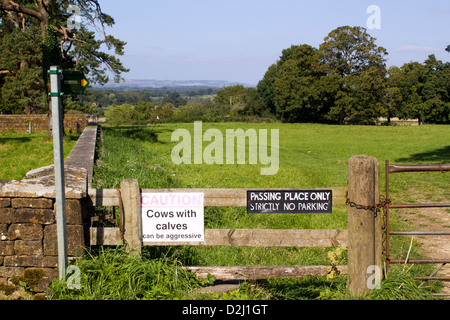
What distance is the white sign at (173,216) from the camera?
Result: 14.4ft

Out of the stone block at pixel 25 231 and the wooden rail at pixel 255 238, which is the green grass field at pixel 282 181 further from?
the stone block at pixel 25 231

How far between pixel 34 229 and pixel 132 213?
3.25 feet

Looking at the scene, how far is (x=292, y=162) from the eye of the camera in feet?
55.9

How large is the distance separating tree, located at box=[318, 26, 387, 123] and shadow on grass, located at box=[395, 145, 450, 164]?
25.8 metres

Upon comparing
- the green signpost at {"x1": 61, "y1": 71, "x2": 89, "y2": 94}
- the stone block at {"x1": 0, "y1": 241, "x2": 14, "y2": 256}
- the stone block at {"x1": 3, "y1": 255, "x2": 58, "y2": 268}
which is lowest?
the stone block at {"x1": 3, "y1": 255, "x2": 58, "y2": 268}

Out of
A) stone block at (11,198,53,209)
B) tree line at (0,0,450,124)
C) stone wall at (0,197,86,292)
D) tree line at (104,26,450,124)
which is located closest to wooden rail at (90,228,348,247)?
stone wall at (0,197,86,292)

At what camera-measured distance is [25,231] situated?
171 inches

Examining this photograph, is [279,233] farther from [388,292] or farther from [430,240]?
[430,240]

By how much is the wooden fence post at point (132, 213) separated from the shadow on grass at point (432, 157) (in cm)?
1555

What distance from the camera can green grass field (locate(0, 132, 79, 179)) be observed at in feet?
36.7

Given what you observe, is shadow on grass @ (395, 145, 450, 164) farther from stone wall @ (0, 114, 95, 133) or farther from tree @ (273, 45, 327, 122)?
tree @ (273, 45, 327, 122)

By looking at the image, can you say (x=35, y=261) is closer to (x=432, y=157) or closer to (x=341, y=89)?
(x=432, y=157)

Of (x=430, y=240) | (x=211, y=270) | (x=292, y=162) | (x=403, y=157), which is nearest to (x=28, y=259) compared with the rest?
(x=211, y=270)

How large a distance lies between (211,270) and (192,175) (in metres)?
7.95
